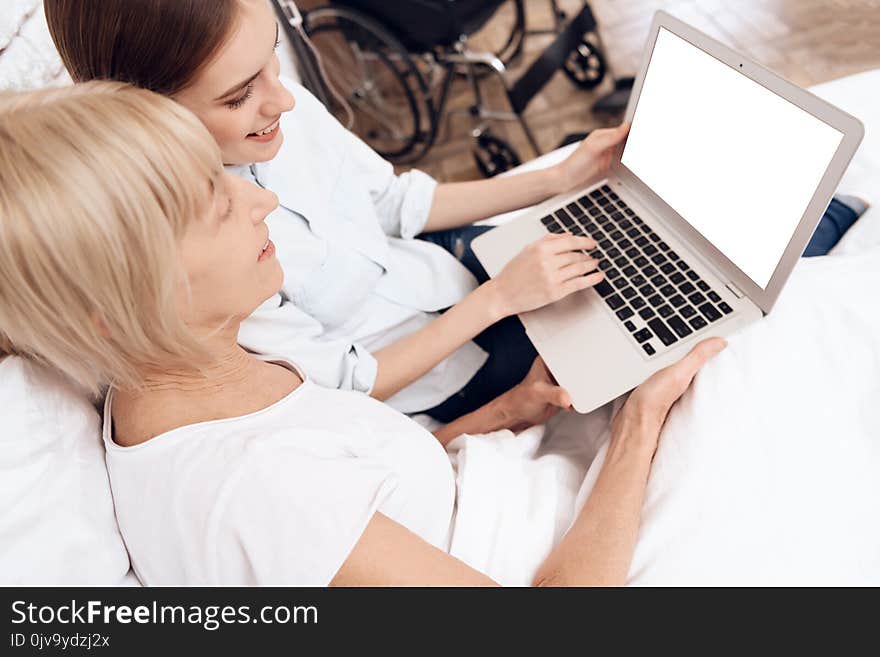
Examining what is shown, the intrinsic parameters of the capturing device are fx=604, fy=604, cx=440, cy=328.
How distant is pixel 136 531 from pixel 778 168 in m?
0.82

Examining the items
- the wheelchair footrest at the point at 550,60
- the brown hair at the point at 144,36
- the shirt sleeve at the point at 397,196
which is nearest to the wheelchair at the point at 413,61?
the wheelchair footrest at the point at 550,60

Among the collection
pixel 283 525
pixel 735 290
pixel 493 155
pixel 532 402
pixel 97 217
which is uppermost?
pixel 97 217

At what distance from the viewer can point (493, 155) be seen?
6.51ft

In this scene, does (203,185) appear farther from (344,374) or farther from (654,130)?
(654,130)

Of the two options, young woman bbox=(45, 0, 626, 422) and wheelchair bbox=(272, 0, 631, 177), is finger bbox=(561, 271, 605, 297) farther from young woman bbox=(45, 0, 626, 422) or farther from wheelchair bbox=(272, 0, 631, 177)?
wheelchair bbox=(272, 0, 631, 177)

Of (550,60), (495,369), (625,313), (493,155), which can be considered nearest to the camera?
(625,313)

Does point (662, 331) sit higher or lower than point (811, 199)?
lower

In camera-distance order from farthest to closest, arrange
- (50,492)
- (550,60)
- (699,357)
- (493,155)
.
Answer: (493,155) → (550,60) → (699,357) → (50,492)

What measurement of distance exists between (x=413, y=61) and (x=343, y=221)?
1.23m

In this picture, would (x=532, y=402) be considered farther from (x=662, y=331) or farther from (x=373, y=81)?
(x=373, y=81)

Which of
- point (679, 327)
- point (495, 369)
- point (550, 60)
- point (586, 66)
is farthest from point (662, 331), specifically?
point (586, 66)

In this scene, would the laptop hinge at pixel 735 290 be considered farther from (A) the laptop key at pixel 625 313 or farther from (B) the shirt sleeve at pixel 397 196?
(B) the shirt sleeve at pixel 397 196

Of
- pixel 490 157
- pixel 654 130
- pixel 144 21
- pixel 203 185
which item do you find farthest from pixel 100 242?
pixel 490 157

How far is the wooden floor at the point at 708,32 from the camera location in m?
1.85
